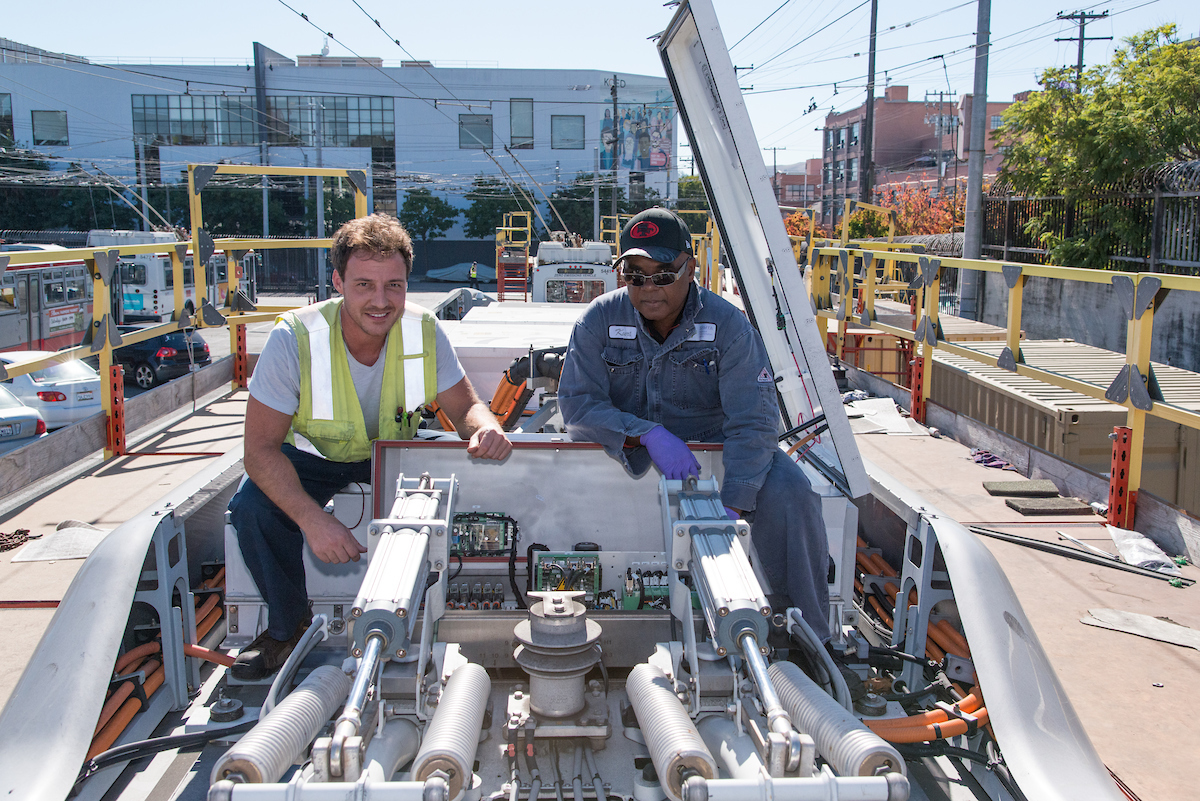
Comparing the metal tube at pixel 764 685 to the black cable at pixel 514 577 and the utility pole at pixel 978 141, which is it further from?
the utility pole at pixel 978 141

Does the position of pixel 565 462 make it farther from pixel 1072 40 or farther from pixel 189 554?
pixel 1072 40

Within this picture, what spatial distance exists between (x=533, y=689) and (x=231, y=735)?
3.70 feet

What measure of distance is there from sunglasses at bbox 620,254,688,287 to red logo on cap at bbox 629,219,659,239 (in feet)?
0.46

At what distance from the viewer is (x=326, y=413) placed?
3.42 metres

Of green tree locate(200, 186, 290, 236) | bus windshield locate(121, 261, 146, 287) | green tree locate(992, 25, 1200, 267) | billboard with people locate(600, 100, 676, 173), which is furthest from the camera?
billboard with people locate(600, 100, 676, 173)

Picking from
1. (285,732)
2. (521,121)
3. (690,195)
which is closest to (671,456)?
(285,732)

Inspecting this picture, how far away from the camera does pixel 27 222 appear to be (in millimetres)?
49688

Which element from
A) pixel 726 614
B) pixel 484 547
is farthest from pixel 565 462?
pixel 726 614

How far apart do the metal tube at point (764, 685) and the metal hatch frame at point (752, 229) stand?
1.43 meters

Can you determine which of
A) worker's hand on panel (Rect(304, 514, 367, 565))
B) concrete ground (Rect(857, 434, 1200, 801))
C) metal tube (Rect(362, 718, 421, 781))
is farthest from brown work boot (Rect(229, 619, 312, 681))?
concrete ground (Rect(857, 434, 1200, 801))

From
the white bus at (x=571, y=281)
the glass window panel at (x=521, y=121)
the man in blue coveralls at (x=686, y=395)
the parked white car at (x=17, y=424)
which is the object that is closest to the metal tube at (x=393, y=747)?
the man in blue coveralls at (x=686, y=395)

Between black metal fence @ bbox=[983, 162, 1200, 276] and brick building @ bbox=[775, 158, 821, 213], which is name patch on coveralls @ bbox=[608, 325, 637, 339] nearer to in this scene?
black metal fence @ bbox=[983, 162, 1200, 276]

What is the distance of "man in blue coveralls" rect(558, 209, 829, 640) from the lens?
10.8 ft

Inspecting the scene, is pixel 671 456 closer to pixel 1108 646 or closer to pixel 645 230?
pixel 645 230
